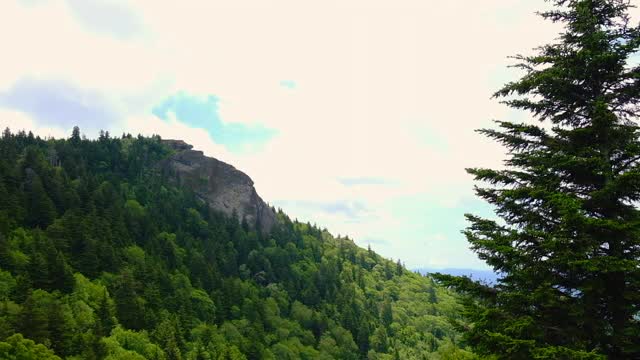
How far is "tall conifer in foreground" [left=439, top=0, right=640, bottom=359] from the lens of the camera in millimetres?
14602

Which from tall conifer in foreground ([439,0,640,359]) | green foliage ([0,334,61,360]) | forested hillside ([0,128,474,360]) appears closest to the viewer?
tall conifer in foreground ([439,0,640,359])

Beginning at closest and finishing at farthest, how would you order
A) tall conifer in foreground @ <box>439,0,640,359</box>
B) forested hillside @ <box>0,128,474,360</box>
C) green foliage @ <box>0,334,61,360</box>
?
tall conifer in foreground @ <box>439,0,640,359</box>, green foliage @ <box>0,334,61,360</box>, forested hillside @ <box>0,128,474,360</box>

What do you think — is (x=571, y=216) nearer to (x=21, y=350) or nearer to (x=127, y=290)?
(x=21, y=350)

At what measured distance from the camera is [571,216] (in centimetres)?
1415

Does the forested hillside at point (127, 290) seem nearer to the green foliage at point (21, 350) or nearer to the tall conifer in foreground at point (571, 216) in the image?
the green foliage at point (21, 350)

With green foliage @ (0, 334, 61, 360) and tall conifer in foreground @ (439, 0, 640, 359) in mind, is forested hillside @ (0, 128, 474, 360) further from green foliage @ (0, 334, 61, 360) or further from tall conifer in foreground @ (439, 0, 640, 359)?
tall conifer in foreground @ (439, 0, 640, 359)

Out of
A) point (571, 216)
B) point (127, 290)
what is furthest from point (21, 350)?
point (571, 216)

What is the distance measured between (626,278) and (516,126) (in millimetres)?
6145

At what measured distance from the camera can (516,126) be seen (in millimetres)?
17609

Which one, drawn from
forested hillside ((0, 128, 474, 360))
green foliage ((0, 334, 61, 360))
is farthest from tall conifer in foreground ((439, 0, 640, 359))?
green foliage ((0, 334, 61, 360))

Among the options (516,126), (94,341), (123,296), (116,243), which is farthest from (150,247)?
(516,126)

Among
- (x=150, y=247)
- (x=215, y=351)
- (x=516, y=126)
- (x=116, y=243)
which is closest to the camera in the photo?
(x=516, y=126)

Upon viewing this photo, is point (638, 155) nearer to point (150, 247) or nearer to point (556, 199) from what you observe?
point (556, 199)

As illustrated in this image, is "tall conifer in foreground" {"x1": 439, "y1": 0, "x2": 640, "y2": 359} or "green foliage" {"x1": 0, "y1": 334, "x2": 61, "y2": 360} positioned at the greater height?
"tall conifer in foreground" {"x1": 439, "y1": 0, "x2": 640, "y2": 359}
